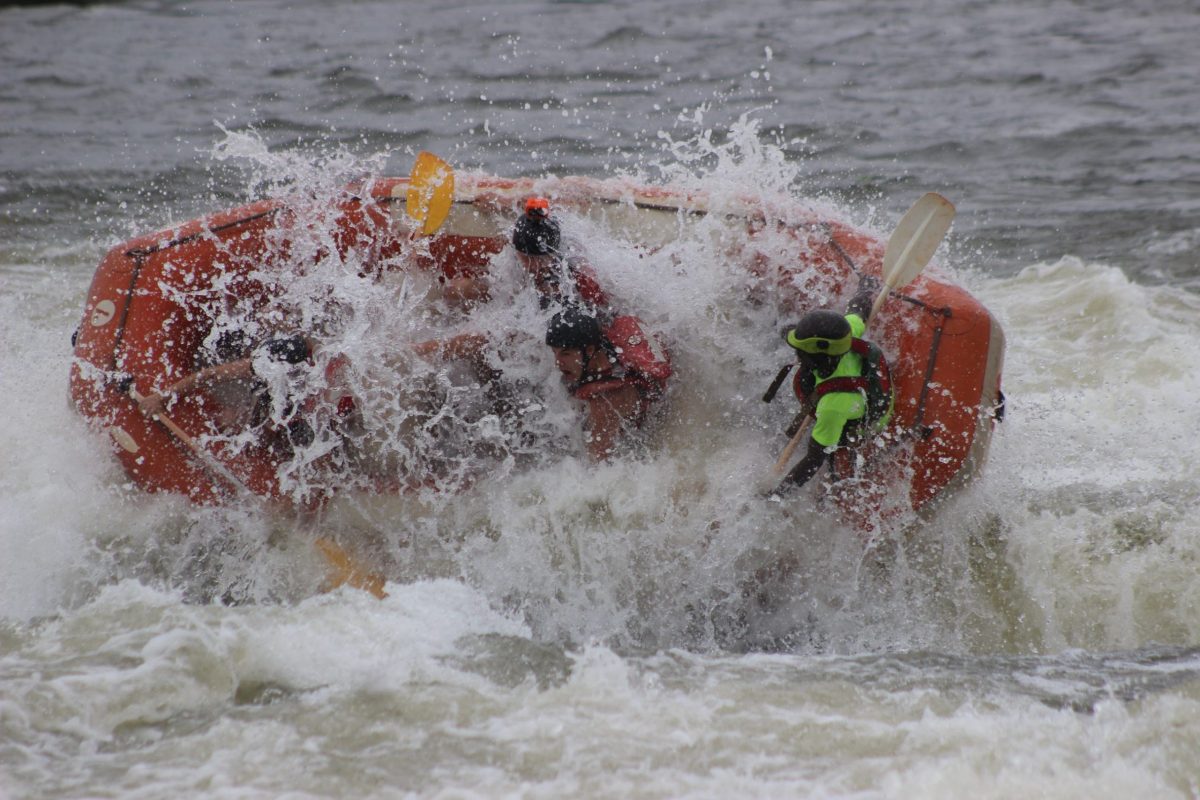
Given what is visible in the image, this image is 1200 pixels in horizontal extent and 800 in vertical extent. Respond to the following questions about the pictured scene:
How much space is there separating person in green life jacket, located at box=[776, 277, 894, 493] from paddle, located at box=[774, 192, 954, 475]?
0.10 metres

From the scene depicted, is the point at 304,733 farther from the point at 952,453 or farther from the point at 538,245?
the point at 952,453

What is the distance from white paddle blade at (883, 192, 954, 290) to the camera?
4043 millimetres

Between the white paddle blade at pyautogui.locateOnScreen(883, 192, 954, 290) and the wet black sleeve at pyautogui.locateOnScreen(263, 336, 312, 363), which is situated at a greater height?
the white paddle blade at pyautogui.locateOnScreen(883, 192, 954, 290)

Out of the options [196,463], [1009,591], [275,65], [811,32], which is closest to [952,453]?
[1009,591]

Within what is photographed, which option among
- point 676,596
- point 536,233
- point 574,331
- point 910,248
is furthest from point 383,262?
point 910,248

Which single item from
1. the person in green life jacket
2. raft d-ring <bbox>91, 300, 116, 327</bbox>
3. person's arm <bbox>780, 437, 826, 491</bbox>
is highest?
raft d-ring <bbox>91, 300, 116, 327</bbox>

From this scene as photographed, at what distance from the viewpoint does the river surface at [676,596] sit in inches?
121

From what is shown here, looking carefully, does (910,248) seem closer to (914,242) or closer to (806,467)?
(914,242)

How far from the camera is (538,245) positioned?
4289 mm

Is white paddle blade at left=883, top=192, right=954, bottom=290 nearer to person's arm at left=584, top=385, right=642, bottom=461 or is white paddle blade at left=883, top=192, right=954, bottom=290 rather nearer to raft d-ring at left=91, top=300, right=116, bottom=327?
person's arm at left=584, top=385, right=642, bottom=461

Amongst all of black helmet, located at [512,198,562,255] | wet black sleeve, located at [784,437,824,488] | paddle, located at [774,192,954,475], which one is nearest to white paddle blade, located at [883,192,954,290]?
paddle, located at [774,192,954,475]

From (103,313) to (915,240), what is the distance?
3.36 m

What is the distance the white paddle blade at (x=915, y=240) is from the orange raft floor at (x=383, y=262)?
99mm

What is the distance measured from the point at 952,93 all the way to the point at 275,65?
22.2ft
